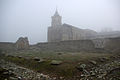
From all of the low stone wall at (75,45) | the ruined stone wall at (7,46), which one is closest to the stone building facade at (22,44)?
the ruined stone wall at (7,46)

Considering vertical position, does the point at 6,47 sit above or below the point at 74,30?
below

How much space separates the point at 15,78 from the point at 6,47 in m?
26.4

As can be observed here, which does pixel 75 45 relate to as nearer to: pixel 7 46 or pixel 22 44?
pixel 22 44

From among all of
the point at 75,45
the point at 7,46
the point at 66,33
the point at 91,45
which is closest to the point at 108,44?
the point at 91,45

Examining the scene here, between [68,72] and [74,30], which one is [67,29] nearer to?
[74,30]

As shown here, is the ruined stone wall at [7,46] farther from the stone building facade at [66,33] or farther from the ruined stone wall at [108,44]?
the ruined stone wall at [108,44]

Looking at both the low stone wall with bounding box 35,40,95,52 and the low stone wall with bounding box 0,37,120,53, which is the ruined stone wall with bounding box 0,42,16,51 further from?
the low stone wall with bounding box 0,37,120,53

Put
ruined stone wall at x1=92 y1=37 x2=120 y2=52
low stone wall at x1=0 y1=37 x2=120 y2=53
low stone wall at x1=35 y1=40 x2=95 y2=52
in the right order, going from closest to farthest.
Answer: ruined stone wall at x1=92 y1=37 x2=120 y2=52 < low stone wall at x1=0 y1=37 x2=120 y2=53 < low stone wall at x1=35 y1=40 x2=95 y2=52

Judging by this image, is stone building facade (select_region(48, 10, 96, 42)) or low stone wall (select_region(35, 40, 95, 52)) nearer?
low stone wall (select_region(35, 40, 95, 52))

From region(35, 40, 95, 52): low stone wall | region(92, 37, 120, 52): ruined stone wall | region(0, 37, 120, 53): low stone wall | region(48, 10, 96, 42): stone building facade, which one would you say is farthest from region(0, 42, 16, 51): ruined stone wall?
region(92, 37, 120, 52): ruined stone wall

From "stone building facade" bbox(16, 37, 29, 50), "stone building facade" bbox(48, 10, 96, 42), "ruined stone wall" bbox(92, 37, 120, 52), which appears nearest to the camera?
"ruined stone wall" bbox(92, 37, 120, 52)

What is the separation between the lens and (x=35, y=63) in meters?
12.0

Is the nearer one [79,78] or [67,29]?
[79,78]

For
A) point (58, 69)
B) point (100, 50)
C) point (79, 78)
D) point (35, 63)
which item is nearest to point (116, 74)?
point (79, 78)
